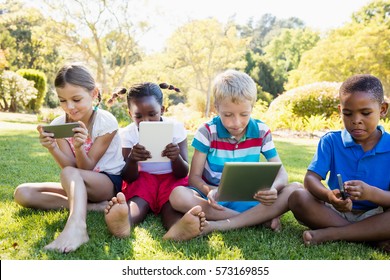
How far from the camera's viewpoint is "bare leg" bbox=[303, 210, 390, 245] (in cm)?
255

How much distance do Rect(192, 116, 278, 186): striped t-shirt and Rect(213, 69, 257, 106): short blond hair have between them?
24 cm

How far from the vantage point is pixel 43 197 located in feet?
10.7

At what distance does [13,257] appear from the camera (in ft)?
7.84

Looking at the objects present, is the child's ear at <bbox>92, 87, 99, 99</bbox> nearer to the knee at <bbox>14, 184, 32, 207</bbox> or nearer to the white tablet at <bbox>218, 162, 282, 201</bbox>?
→ the knee at <bbox>14, 184, 32, 207</bbox>

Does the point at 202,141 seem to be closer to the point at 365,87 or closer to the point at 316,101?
the point at 365,87

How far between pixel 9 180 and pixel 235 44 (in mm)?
21962

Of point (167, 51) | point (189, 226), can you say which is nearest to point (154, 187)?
point (189, 226)

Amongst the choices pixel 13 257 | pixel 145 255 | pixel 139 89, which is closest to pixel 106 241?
pixel 145 255

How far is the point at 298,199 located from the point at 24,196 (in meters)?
2.06

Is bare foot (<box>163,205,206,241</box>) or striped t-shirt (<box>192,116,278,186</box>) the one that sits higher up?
striped t-shirt (<box>192,116,278,186</box>)

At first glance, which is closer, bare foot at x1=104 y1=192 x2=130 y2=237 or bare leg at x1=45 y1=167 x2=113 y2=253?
bare leg at x1=45 y1=167 x2=113 y2=253

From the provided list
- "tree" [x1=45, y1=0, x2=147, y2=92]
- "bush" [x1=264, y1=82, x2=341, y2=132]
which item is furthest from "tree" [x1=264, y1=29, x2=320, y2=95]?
"bush" [x1=264, y1=82, x2=341, y2=132]

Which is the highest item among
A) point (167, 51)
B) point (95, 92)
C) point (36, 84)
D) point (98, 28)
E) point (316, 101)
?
point (98, 28)

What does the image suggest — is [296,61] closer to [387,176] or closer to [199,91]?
[199,91]
